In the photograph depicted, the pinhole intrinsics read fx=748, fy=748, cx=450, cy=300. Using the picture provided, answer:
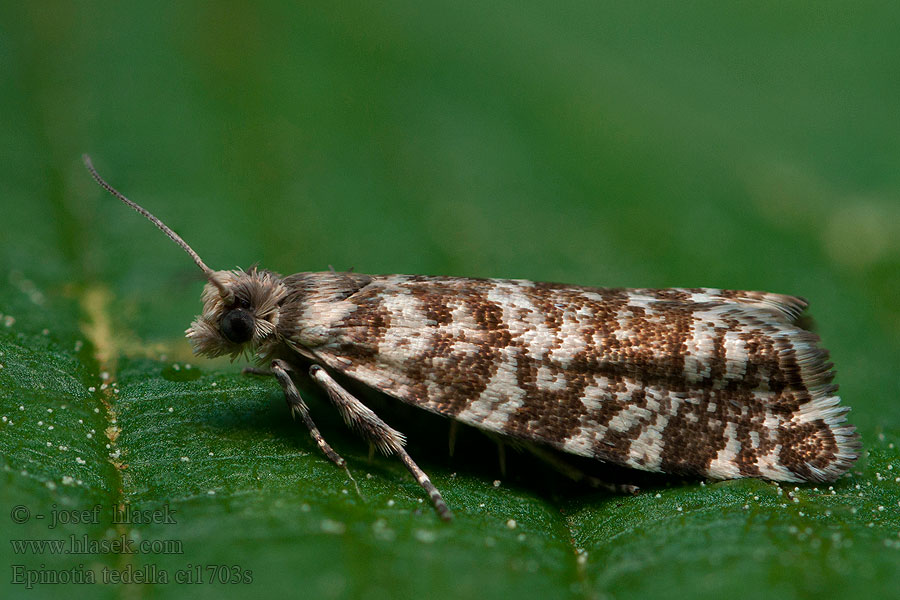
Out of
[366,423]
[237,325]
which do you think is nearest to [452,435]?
[366,423]

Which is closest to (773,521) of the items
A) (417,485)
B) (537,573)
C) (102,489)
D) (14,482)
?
(537,573)

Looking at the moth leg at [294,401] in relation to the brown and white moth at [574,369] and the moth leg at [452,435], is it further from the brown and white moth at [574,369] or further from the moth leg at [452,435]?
the moth leg at [452,435]

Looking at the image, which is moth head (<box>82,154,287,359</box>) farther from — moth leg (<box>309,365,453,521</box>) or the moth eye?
moth leg (<box>309,365,453,521</box>)

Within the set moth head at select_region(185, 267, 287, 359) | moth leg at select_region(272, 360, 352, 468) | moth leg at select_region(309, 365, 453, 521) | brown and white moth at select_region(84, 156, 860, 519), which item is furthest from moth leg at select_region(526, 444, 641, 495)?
moth head at select_region(185, 267, 287, 359)

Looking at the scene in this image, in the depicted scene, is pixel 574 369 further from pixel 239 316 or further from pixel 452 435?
pixel 239 316

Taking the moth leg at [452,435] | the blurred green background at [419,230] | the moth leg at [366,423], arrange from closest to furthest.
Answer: the blurred green background at [419,230] → the moth leg at [366,423] → the moth leg at [452,435]

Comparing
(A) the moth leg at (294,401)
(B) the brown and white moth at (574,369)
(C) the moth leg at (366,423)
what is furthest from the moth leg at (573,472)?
(A) the moth leg at (294,401)
